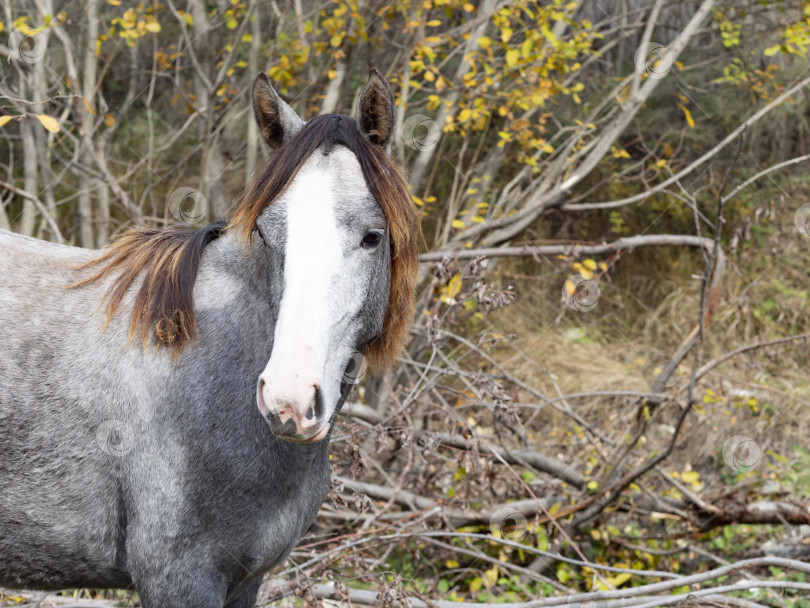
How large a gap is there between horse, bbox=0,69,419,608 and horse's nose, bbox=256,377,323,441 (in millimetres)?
273

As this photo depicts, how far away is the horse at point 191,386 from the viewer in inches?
85.3

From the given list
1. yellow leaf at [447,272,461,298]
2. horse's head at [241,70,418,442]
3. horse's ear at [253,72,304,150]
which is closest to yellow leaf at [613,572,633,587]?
yellow leaf at [447,272,461,298]

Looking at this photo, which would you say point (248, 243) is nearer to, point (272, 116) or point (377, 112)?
point (272, 116)

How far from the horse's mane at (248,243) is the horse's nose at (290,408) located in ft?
2.00

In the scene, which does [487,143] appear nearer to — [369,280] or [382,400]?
[382,400]

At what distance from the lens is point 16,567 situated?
237cm

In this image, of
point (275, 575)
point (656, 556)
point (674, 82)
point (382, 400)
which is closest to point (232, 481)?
point (275, 575)

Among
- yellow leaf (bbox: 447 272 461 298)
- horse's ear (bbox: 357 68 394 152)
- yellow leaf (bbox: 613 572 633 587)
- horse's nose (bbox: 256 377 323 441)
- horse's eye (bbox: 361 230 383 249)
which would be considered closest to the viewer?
horse's nose (bbox: 256 377 323 441)

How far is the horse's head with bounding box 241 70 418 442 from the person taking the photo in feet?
6.00

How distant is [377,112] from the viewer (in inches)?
91.8

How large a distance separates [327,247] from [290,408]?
46cm

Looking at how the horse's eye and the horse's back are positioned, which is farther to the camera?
the horse's back

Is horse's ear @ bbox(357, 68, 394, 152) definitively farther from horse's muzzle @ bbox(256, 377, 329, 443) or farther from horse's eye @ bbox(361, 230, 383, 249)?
horse's muzzle @ bbox(256, 377, 329, 443)

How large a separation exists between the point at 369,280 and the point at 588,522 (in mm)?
2987
